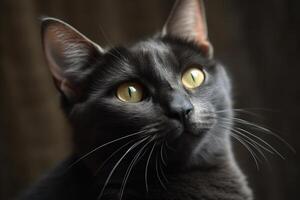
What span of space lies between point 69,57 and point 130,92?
21 cm

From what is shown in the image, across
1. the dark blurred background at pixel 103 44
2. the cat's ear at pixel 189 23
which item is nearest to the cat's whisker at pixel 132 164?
the cat's ear at pixel 189 23

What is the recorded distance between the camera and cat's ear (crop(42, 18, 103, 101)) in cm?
129

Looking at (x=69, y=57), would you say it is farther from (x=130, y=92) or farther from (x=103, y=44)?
(x=103, y=44)

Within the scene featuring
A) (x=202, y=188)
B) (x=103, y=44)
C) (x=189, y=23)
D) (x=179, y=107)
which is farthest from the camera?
(x=103, y=44)

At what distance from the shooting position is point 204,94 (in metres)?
1.30

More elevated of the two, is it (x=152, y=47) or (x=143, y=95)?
(x=152, y=47)

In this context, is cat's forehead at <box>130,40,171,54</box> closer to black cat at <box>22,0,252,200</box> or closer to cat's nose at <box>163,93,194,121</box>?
black cat at <box>22,0,252,200</box>

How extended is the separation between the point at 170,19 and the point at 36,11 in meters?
1.04

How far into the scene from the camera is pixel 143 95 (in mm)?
1253

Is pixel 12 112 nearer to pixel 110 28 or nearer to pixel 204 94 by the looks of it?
pixel 110 28

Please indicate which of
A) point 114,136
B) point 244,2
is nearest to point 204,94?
point 114,136

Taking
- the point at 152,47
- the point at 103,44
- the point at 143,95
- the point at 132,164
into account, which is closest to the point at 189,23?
the point at 152,47

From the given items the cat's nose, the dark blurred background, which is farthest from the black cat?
the dark blurred background

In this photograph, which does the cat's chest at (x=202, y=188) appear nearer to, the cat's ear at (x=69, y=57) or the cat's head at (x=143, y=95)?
the cat's head at (x=143, y=95)
